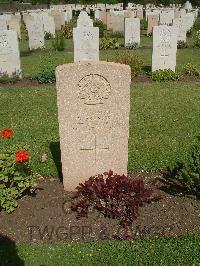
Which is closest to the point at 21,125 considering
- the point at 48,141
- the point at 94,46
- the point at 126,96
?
the point at 48,141

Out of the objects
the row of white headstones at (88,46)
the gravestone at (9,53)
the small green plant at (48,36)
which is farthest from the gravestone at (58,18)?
the gravestone at (9,53)

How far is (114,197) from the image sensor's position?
5.03 metres

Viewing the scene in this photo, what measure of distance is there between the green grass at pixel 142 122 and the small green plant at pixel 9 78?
0.97 m

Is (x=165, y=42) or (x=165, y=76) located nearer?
(x=165, y=76)

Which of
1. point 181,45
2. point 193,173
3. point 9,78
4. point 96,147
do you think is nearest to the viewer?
point 193,173

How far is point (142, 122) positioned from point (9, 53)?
5927mm

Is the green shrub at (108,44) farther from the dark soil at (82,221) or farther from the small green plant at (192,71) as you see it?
the dark soil at (82,221)

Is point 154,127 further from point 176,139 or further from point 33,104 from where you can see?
point 33,104

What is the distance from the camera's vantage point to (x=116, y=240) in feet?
15.2

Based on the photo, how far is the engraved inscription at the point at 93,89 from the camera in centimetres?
488

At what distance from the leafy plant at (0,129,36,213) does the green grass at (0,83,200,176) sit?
2.96 ft

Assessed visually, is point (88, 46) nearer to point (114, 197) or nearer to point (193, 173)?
point (193, 173)

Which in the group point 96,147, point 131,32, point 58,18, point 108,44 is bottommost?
point 96,147

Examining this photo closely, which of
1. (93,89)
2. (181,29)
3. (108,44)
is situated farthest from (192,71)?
(93,89)
